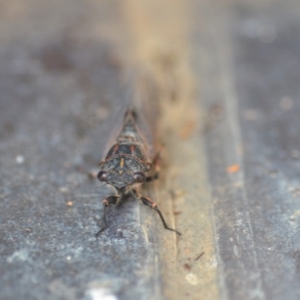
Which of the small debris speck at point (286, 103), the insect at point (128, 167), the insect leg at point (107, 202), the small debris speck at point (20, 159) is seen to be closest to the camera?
the insect leg at point (107, 202)

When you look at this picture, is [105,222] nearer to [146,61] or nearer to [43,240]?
[43,240]

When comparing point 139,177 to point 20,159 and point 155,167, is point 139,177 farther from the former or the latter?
point 20,159

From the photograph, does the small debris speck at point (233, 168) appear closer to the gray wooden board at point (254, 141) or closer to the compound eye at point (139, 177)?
the gray wooden board at point (254, 141)

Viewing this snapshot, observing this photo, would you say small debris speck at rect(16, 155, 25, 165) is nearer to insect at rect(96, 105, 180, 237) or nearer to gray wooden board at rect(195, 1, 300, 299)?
insect at rect(96, 105, 180, 237)

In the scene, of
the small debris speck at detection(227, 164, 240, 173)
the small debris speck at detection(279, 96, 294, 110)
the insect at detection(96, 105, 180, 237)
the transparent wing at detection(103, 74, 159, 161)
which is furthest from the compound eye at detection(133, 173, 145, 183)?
the small debris speck at detection(279, 96, 294, 110)

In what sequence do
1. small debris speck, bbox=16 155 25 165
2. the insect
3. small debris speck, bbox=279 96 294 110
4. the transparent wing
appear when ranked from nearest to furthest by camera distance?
the insect
small debris speck, bbox=16 155 25 165
the transparent wing
small debris speck, bbox=279 96 294 110

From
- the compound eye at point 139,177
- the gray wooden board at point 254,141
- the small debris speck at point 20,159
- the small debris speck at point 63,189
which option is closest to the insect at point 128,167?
the compound eye at point 139,177
